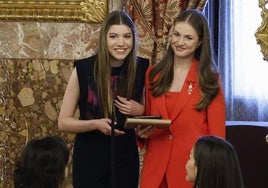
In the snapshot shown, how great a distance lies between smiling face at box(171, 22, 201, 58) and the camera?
301 cm

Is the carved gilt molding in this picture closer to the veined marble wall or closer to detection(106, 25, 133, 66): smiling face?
the veined marble wall

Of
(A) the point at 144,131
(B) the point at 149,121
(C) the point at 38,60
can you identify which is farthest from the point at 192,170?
(C) the point at 38,60

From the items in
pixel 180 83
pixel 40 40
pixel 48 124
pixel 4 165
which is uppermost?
pixel 40 40

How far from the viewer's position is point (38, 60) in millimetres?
4301

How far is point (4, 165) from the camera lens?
437 cm

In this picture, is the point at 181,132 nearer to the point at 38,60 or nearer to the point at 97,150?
the point at 97,150

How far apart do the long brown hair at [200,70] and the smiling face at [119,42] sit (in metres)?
0.17

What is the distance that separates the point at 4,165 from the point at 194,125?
187cm

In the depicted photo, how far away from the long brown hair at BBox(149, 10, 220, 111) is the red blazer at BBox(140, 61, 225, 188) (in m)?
0.03

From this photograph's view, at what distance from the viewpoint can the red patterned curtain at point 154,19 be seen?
4242mm

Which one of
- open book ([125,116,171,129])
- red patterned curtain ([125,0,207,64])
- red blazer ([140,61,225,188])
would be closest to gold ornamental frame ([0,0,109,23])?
red patterned curtain ([125,0,207,64])

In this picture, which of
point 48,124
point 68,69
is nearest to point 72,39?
point 68,69

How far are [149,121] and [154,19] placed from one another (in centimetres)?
160

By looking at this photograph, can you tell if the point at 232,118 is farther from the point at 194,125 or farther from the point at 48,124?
the point at 194,125
